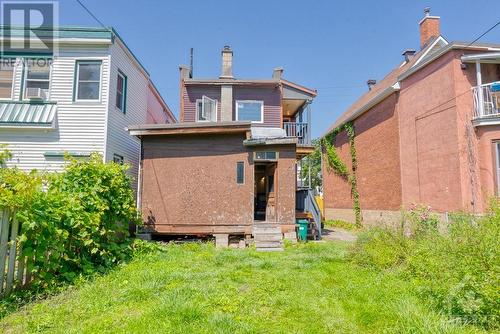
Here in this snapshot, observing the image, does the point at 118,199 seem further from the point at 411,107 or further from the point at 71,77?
the point at 411,107

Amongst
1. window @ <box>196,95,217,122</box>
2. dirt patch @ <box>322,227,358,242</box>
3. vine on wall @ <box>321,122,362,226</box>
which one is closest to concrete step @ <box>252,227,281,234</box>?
dirt patch @ <box>322,227,358,242</box>

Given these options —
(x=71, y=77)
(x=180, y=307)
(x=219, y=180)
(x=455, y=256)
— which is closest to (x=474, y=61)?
(x=455, y=256)

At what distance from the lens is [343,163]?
1959 centimetres

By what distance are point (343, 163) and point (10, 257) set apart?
18.3 meters

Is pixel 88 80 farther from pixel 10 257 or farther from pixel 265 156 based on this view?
pixel 10 257

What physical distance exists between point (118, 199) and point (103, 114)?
15.9ft

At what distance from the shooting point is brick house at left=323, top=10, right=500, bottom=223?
10648 mm

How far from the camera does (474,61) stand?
10.9 metres

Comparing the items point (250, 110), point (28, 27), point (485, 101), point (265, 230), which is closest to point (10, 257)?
point (265, 230)

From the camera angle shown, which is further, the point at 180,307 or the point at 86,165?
the point at 86,165

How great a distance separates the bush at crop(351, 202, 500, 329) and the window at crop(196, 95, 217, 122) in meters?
11.3

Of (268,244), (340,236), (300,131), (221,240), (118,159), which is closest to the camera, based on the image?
(268,244)

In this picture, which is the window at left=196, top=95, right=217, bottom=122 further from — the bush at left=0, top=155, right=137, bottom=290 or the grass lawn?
the grass lawn

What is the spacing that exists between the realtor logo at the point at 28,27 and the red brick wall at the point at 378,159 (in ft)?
51.1
